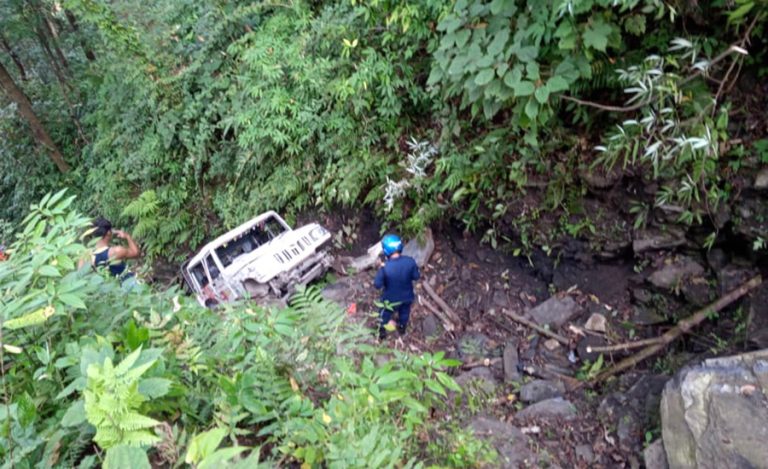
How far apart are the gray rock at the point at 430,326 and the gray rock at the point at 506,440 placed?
1595 mm

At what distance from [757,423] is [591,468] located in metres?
1.39

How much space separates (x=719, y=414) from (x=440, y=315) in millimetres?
3175

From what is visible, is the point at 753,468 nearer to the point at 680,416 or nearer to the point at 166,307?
the point at 680,416

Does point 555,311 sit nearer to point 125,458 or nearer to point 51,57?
point 125,458

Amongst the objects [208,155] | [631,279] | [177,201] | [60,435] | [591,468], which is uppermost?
[60,435]

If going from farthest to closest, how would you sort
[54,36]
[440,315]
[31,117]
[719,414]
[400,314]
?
[54,36]
[31,117]
[440,315]
[400,314]
[719,414]

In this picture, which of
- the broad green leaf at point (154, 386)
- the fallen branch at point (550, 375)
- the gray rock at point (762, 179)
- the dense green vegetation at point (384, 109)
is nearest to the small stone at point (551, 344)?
the fallen branch at point (550, 375)

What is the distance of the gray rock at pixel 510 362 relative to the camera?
514 centimetres

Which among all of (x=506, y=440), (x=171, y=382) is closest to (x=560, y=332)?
(x=506, y=440)

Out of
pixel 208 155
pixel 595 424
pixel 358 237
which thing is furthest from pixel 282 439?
pixel 208 155

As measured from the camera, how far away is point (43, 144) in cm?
1259

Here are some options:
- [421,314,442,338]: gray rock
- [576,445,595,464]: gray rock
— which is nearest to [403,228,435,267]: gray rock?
[421,314,442,338]: gray rock

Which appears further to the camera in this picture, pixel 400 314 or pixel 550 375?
pixel 400 314

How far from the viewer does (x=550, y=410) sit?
455 centimetres
